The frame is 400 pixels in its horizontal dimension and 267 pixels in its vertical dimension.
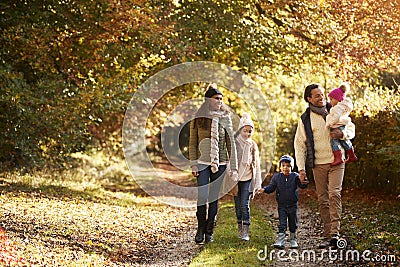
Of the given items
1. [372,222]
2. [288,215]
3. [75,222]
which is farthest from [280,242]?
[75,222]

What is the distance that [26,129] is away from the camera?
1443 centimetres

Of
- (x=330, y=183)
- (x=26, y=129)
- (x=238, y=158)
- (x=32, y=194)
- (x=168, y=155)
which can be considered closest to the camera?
(x=330, y=183)

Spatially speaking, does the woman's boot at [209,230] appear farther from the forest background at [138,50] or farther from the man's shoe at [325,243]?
the forest background at [138,50]

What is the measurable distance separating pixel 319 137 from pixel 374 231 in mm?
1631

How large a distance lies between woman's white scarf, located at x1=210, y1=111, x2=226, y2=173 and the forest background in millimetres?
5542

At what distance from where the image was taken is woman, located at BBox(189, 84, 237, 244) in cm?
878

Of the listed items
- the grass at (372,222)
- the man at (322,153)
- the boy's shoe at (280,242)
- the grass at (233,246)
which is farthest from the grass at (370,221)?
the grass at (233,246)

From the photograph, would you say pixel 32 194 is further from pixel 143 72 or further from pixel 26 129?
pixel 143 72

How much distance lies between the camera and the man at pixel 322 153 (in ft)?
27.5

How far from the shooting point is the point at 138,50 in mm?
14531

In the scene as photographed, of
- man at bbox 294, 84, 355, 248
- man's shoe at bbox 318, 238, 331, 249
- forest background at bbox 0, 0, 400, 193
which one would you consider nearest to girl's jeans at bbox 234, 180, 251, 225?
man at bbox 294, 84, 355, 248

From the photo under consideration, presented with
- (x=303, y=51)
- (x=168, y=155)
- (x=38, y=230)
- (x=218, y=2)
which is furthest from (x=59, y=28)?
(x=168, y=155)

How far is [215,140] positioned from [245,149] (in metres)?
0.68

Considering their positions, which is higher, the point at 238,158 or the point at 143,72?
the point at 143,72
